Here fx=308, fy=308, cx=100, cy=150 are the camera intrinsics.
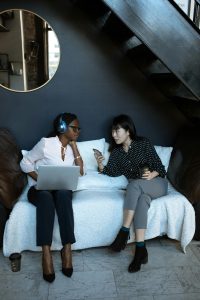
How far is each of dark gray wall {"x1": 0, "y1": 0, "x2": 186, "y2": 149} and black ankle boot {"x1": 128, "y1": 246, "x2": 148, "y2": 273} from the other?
147 cm

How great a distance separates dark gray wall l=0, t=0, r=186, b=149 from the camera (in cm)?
319

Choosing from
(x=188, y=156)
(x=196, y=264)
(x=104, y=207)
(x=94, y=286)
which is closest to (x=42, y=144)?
(x=104, y=207)

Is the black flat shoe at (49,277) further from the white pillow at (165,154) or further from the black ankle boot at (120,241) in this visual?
the white pillow at (165,154)

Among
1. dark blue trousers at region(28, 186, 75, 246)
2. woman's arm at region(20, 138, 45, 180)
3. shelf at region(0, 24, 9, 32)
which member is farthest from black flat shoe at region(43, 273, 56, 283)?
shelf at region(0, 24, 9, 32)

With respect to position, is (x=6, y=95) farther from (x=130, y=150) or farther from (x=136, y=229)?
(x=136, y=229)

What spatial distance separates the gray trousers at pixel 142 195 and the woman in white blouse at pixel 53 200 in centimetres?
50

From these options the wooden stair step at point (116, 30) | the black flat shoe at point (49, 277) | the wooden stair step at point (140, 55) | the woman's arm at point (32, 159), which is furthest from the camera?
the wooden stair step at point (140, 55)

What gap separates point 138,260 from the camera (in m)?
2.40

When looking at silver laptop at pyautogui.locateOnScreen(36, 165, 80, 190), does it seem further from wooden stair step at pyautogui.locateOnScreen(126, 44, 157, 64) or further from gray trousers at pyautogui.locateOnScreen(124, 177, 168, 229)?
wooden stair step at pyautogui.locateOnScreen(126, 44, 157, 64)

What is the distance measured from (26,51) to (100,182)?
158 cm

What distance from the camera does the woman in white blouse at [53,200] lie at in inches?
90.4

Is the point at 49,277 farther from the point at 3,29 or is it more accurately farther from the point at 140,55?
the point at 3,29

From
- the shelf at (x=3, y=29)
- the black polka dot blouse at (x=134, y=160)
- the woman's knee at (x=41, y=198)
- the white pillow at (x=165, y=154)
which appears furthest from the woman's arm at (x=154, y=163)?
the shelf at (x=3, y=29)

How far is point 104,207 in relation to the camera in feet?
8.52
